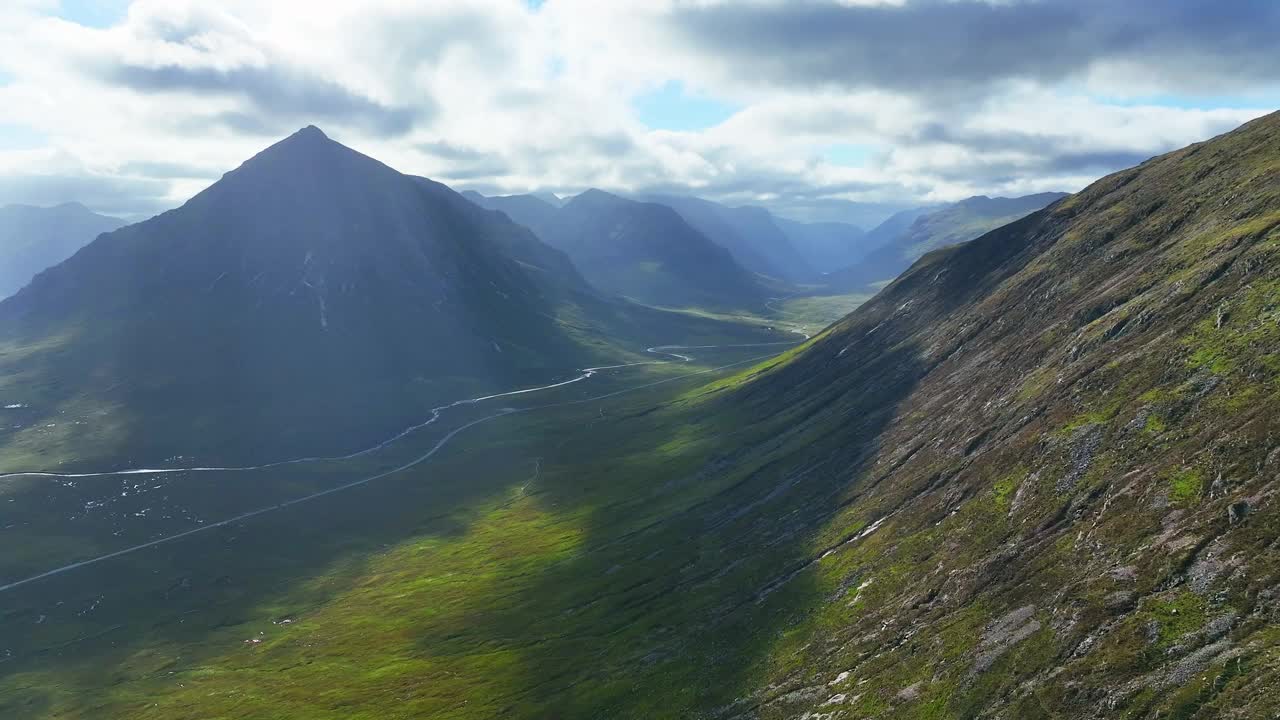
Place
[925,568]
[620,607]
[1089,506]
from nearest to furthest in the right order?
[1089,506] → [925,568] → [620,607]

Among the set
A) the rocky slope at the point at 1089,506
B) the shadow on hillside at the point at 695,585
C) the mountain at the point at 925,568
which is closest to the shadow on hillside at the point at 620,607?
the shadow on hillside at the point at 695,585

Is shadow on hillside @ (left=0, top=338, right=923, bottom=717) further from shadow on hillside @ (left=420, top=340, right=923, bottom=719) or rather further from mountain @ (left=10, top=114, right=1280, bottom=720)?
mountain @ (left=10, top=114, right=1280, bottom=720)

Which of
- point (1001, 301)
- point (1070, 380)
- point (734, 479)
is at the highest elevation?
point (1001, 301)

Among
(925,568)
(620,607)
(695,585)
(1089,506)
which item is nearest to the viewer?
(1089,506)

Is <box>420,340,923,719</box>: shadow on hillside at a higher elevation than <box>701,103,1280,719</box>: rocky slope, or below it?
below

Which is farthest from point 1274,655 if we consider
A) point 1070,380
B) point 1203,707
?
point 1070,380

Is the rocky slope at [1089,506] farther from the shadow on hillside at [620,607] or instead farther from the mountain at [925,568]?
the shadow on hillside at [620,607]

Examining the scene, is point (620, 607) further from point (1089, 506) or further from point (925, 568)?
point (1089, 506)

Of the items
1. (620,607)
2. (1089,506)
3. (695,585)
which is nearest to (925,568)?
(1089,506)

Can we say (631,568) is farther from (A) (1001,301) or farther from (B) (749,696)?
(A) (1001,301)

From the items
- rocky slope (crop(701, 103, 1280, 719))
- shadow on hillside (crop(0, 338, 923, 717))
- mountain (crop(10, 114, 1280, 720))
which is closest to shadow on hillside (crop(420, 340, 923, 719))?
shadow on hillside (crop(0, 338, 923, 717))

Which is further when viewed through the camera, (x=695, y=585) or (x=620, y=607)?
(x=620, y=607)
